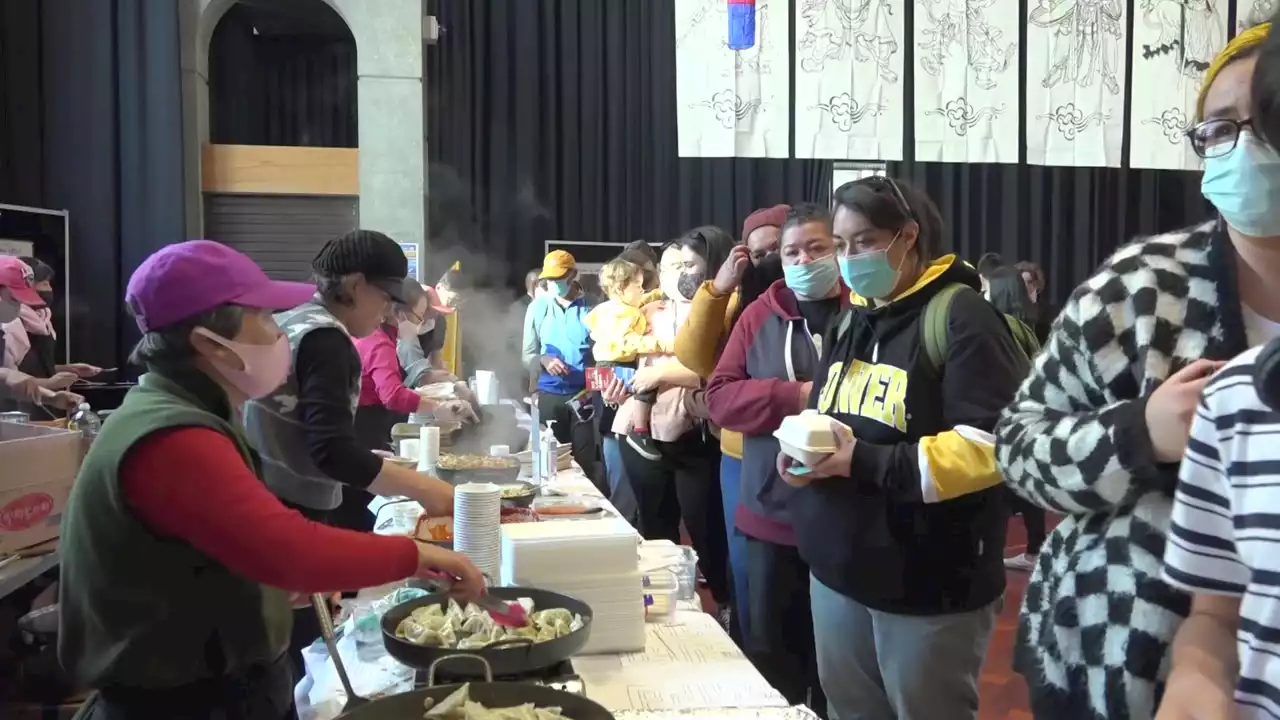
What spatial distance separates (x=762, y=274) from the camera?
2768 mm

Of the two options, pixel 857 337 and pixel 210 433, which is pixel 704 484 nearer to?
pixel 857 337

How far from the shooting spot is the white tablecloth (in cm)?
145

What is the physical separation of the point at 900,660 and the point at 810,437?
44 cm

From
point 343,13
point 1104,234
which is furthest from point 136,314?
point 1104,234

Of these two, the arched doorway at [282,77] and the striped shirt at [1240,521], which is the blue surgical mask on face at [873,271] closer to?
the striped shirt at [1240,521]

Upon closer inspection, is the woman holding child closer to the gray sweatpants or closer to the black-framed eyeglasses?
the gray sweatpants

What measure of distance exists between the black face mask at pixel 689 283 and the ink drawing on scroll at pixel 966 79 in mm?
3843

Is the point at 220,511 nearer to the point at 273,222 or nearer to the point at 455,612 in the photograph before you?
the point at 455,612

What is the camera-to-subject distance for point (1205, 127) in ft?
3.34

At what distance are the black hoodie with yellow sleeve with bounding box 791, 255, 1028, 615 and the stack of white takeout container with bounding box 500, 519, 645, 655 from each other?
0.39 m

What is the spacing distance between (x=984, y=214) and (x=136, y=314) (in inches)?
307

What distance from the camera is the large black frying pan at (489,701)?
3.95 ft

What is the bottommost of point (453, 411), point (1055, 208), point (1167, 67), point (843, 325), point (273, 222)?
point (453, 411)

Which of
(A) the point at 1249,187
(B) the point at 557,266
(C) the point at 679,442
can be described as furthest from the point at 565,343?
(A) the point at 1249,187
